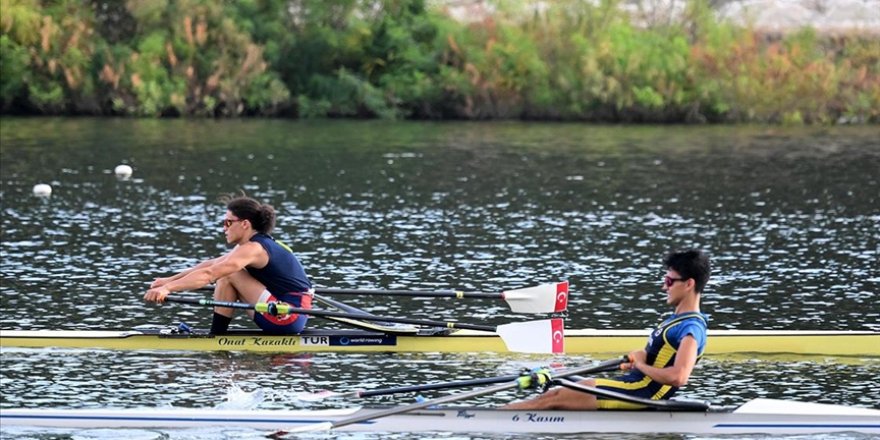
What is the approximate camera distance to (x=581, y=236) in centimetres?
2311

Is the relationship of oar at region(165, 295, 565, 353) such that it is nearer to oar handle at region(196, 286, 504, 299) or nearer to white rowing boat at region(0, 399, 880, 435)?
oar handle at region(196, 286, 504, 299)

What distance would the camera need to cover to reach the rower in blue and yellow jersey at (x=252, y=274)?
13977 mm

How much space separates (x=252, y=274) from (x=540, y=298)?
8.93 feet

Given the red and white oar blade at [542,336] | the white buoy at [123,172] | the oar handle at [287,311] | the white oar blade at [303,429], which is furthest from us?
the white buoy at [123,172]

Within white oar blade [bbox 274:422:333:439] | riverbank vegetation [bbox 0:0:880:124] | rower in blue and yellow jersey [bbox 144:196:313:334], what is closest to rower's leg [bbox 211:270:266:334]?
rower in blue and yellow jersey [bbox 144:196:313:334]

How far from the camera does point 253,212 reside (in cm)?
1415

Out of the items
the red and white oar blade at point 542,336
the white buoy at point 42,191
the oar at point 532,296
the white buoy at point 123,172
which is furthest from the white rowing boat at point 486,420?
the white buoy at point 123,172

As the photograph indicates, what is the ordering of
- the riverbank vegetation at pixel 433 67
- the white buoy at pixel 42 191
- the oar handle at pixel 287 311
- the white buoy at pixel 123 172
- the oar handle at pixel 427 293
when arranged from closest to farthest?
the oar handle at pixel 287 311 < the oar handle at pixel 427 293 < the white buoy at pixel 42 191 < the white buoy at pixel 123 172 < the riverbank vegetation at pixel 433 67

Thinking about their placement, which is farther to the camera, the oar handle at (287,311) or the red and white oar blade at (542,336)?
the oar handle at (287,311)

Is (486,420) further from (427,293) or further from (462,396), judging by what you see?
(427,293)

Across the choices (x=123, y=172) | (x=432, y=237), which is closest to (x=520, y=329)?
(x=432, y=237)

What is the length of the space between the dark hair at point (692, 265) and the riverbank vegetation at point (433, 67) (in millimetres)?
38660

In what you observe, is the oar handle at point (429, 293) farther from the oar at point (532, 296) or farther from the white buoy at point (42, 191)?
the white buoy at point (42, 191)

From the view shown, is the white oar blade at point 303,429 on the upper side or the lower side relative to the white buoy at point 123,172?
upper
